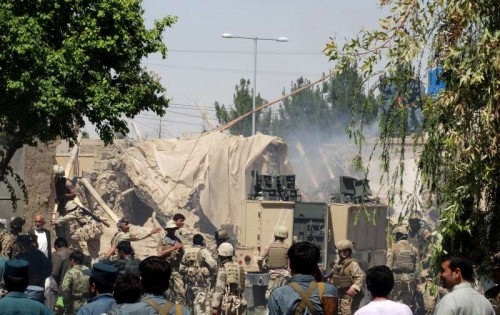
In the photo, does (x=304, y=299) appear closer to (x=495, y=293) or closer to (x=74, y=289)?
(x=495, y=293)

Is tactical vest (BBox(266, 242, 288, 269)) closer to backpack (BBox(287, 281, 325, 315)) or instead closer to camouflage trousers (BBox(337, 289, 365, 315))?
camouflage trousers (BBox(337, 289, 365, 315))

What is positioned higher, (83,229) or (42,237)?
(83,229)

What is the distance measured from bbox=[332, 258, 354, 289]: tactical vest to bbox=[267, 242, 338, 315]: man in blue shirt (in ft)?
30.8

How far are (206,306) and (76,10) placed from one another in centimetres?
490

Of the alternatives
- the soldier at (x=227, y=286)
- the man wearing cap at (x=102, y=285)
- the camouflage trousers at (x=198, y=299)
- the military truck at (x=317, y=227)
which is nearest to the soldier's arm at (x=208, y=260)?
the camouflage trousers at (x=198, y=299)

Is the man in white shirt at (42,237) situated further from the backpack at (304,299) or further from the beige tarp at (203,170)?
the beige tarp at (203,170)

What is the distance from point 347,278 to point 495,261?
796cm

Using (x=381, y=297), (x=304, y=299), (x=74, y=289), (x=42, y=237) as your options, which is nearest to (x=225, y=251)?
(x=74, y=289)

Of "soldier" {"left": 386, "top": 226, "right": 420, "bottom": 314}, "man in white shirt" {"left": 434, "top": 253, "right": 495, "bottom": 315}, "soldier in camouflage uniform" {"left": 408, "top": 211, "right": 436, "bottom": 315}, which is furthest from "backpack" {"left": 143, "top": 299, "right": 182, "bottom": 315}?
"soldier" {"left": 386, "top": 226, "right": 420, "bottom": 314}

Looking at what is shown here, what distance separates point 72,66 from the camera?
17.6 metres

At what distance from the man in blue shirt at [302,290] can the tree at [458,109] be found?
204 cm

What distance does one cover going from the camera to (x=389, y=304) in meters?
8.67

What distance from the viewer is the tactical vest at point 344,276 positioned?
59.1ft

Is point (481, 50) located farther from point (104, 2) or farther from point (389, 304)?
point (104, 2)
